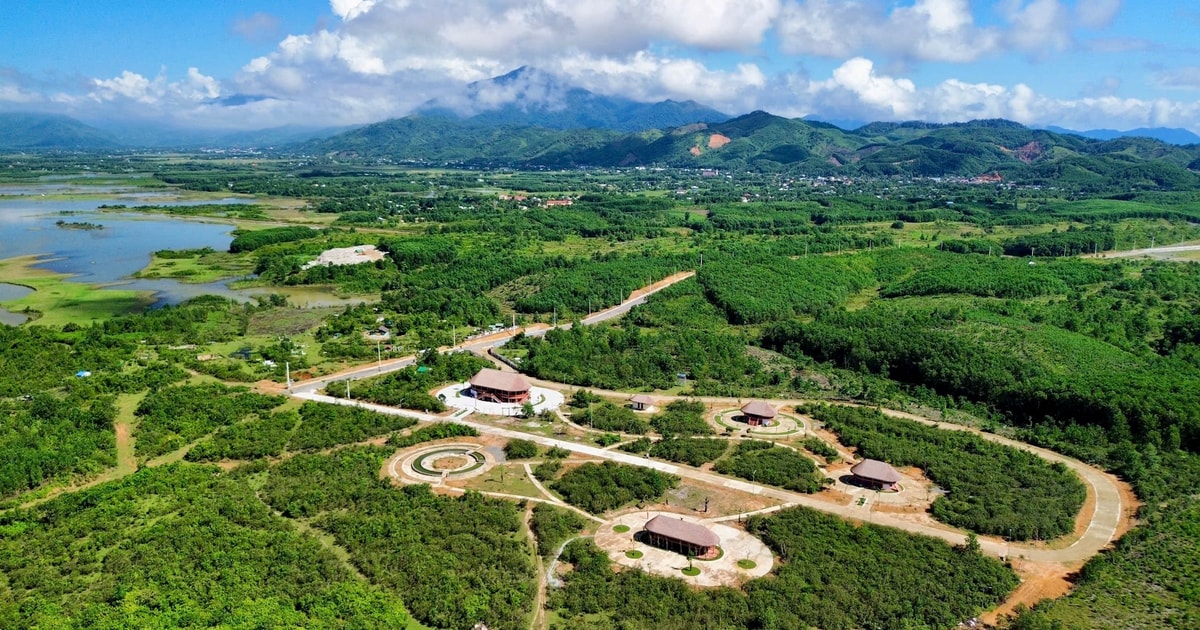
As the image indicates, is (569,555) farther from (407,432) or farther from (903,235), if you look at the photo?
(903,235)

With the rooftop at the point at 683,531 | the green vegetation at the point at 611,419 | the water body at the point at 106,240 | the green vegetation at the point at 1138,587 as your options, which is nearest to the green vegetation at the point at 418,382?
the green vegetation at the point at 611,419

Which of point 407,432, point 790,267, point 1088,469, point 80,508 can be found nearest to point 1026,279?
point 790,267

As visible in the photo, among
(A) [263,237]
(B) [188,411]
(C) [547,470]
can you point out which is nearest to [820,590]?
(C) [547,470]

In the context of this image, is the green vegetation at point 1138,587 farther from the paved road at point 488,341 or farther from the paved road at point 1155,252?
the paved road at point 1155,252

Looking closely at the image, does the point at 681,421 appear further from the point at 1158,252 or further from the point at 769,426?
the point at 1158,252

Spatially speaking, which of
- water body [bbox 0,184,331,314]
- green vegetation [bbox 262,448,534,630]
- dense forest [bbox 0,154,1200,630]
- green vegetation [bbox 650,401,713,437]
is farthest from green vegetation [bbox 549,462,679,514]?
water body [bbox 0,184,331,314]

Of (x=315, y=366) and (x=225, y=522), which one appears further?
(x=315, y=366)

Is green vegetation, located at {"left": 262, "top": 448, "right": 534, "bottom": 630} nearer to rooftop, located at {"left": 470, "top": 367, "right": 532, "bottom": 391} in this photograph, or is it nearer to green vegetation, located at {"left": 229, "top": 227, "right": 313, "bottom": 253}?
rooftop, located at {"left": 470, "top": 367, "right": 532, "bottom": 391}
